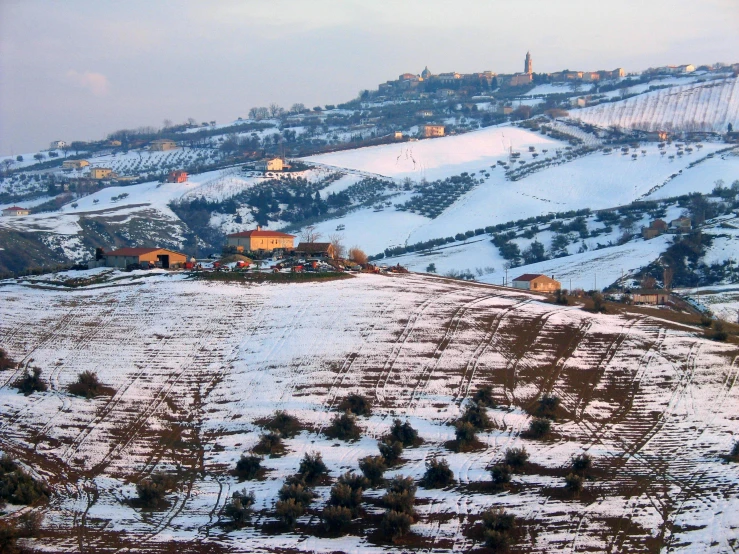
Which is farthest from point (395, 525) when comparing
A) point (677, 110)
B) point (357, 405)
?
point (677, 110)

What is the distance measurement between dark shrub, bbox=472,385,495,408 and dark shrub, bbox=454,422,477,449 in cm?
244

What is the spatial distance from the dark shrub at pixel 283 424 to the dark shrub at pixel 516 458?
799cm

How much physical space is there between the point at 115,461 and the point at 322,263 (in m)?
28.6

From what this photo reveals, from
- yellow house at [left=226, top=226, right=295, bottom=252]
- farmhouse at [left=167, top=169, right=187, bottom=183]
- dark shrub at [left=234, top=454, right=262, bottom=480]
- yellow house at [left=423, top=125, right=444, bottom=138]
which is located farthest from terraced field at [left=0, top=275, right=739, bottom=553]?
yellow house at [left=423, top=125, right=444, bottom=138]

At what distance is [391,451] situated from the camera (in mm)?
29641

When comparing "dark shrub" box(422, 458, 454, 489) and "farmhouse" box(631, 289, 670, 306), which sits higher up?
"dark shrub" box(422, 458, 454, 489)

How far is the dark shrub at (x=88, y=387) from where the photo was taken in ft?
116

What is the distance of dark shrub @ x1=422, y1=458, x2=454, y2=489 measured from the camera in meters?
27.7

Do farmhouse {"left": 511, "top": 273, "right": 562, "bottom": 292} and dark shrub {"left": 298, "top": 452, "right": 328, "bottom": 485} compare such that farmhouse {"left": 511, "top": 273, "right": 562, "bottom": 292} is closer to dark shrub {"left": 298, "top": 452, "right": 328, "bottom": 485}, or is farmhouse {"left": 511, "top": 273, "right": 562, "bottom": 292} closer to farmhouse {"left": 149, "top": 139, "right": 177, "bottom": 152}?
dark shrub {"left": 298, "top": 452, "right": 328, "bottom": 485}

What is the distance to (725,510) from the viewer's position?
25.3 metres

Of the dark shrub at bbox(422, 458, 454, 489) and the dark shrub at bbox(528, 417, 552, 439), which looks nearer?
the dark shrub at bbox(422, 458, 454, 489)

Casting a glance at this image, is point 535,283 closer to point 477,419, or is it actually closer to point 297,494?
point 477,419

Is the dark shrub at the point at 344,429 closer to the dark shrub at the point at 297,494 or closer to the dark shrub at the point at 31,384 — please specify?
the dark shrub at the point at 297,494

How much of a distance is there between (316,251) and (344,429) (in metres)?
31.6
